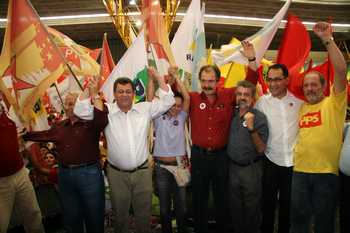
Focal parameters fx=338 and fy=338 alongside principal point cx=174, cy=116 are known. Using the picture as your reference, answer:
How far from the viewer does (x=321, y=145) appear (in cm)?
294

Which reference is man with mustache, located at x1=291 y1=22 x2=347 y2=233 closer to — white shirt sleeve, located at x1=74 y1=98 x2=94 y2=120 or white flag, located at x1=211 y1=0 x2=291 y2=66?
white flag, located at x1=211 y1=0 x2=291 y2=66

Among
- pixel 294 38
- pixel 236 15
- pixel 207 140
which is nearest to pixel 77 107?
pixel 207 140

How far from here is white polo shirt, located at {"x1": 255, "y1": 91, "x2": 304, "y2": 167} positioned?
3.29 meters

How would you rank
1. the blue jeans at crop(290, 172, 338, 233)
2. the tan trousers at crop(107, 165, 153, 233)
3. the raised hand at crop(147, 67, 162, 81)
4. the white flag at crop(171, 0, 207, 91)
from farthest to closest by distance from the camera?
1. the white flag at crop(171, 0, 207, 91)
2. the raised hand at crop(147, 67, 162, 81)
3. the tan trousers at crop(107, 165, 153, 233)
4. the blue jeans at crop(290, 172, 338, 233)

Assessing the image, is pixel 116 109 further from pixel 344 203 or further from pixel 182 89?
pixel 344 203

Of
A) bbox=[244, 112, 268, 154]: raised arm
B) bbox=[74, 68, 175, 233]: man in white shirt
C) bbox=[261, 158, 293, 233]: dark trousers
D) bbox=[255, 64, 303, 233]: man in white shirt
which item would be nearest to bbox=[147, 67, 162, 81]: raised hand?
bbox=[74, 68, 175, 233]: man in white shirt

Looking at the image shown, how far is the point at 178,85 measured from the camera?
3.59 meters

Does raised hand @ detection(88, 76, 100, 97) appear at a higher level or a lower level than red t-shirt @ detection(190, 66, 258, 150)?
higher

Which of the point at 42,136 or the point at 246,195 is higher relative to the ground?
the point at 42,136

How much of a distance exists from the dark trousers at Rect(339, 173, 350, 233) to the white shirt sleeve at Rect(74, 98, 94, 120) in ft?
8.14

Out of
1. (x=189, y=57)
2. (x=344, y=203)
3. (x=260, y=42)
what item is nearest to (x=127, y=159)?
(x=189, y=57)

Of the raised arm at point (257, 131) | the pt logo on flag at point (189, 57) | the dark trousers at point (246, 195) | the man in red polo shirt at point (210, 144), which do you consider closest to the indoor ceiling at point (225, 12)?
the pt logo on flag at point (189, 57)

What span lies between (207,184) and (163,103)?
95 centimetres

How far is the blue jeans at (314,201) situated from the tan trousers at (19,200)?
2.60m
